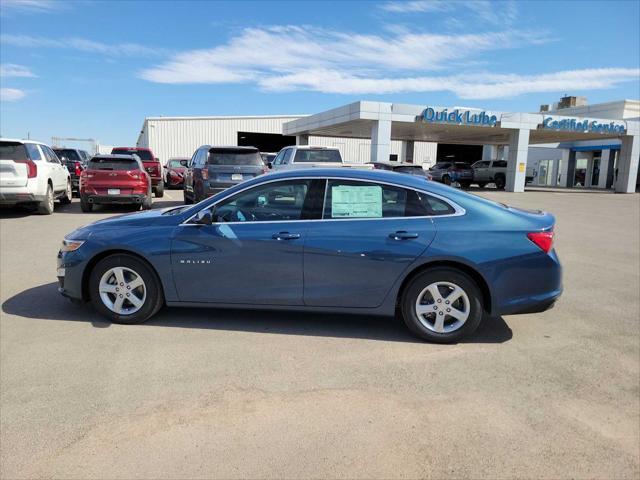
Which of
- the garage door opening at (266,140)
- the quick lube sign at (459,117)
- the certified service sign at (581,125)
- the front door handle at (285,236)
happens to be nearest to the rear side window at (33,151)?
the front door handle at (285,236)

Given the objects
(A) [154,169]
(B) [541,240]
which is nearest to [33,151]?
(A) [154,169]

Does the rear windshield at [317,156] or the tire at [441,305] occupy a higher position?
the rear windshield at [317,156]

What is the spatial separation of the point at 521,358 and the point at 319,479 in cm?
236

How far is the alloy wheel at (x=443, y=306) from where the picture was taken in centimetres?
432

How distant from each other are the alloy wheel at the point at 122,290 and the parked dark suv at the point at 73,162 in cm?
1550

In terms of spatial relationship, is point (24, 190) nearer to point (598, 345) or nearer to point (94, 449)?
point (94, 449)

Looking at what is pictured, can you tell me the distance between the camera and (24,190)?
11453mm

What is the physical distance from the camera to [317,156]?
1512 centimetres

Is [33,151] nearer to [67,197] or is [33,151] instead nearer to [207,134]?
[67,197]

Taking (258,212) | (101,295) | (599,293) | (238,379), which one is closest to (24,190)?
(101,295)

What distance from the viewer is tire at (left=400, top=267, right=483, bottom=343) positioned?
430 cm

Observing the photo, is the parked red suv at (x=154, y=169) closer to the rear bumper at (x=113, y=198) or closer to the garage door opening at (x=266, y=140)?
the rear bumper at (x=113, y=198)

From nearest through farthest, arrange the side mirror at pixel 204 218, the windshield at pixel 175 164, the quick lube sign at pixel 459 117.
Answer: the side mirror at pixel 204 218 → the windshield at pixel 175 164 → the quick lube sign at pixel 459 117

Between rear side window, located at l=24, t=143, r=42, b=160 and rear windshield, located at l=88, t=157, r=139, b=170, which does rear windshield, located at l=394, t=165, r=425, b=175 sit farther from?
rear side window, located at l=24, t=143, r=42, b=160
